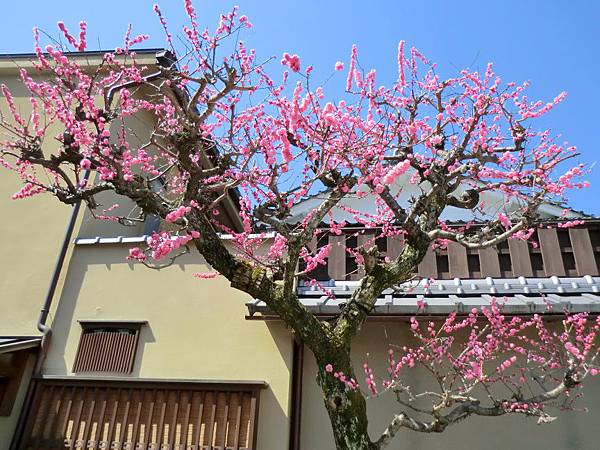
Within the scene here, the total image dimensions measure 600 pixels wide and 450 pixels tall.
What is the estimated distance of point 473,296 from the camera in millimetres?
5637

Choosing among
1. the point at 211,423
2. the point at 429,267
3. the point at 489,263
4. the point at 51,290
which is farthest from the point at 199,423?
the point at 489,263

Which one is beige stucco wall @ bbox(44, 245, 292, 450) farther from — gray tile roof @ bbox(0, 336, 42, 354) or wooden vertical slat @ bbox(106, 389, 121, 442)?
wooden vertical slat @ bbox(106, 389, 121, 442)

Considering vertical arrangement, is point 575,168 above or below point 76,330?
above

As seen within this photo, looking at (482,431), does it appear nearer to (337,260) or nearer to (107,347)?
(337,260)

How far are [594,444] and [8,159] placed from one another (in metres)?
9.66

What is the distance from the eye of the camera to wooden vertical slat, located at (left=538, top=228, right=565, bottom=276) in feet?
19.9

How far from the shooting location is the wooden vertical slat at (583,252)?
598 centimetres

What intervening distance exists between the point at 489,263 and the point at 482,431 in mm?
2162

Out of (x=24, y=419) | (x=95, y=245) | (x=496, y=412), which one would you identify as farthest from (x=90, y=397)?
(x=496, y=412)

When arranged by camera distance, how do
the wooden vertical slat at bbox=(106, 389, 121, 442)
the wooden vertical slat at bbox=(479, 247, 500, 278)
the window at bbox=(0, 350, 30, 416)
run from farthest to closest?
the wooden vertical slat at bbox=(479, 247, 500, 278)
the window at bbox=(0, 350, 30, 416)
the wooden vertical slat at bbox=(106, 389, 121, 442)

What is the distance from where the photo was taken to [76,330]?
6414mm

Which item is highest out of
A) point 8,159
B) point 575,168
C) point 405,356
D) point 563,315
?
point 8,159

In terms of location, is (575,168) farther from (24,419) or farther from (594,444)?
(24,419)

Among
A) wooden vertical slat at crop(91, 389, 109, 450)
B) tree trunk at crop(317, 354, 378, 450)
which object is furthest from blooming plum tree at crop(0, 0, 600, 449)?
wooden vertical slat at crop(91, 389, 109, 450)
